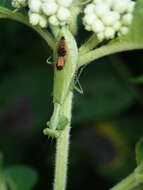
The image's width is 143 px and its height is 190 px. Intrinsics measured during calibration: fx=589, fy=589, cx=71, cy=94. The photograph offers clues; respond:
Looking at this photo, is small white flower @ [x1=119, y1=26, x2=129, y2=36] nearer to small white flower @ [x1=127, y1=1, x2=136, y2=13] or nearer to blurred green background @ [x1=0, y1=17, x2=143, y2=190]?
small white flower @ [x1=127, y1=1, x2=136, y2=13]

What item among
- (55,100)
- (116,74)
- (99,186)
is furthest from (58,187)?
(116,74)

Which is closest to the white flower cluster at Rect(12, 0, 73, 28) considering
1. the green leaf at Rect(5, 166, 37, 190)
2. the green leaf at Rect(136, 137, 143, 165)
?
the green leaf at Rect(136, 137, 143, 165)

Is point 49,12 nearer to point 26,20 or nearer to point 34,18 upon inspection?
point 34,18

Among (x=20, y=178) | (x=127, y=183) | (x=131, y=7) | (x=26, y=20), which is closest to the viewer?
(x=131, y=7)

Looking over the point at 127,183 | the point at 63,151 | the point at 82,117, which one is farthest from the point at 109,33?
the point at 82,117

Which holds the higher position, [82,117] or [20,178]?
[82,117]

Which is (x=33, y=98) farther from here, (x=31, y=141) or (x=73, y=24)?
(x=73, y=24)
